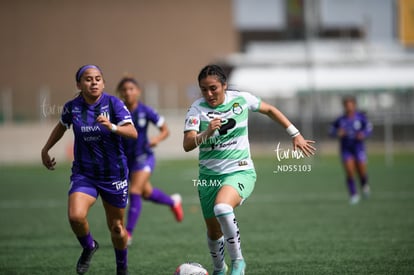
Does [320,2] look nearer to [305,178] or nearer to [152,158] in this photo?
[305,178]

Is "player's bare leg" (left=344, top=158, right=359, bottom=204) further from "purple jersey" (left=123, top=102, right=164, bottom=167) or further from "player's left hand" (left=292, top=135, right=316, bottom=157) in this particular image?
"player's left hand" (left=292, top=135, right=316, bottom=157)

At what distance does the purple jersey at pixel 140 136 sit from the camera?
38.1 feet

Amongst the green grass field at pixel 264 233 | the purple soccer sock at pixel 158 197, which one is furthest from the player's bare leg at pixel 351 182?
the purple soccer sock at pixel 158 197

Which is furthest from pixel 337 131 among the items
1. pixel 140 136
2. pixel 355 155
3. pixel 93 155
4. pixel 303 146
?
pixel 93 155

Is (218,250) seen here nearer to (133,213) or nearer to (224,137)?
(224,137)

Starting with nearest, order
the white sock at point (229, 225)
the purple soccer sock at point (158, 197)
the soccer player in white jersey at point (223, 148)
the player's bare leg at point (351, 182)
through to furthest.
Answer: the white sock at point (229, 225)
the soccer player in white jersey at point (223, 148)
the purple soccer sock at point (158, 197)
the player's bare leg at point (351, 182)

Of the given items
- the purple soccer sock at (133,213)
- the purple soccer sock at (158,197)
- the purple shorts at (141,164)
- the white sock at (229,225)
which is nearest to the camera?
the white sock at (229,225)

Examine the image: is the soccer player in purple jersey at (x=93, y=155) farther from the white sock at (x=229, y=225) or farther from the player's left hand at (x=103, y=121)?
the white sock at (x=229, y=225)

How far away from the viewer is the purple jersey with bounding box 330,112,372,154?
17109mm

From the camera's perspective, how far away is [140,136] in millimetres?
11695

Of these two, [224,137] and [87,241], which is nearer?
[224,137]

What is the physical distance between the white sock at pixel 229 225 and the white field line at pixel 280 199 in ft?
31.3

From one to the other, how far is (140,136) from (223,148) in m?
4.27

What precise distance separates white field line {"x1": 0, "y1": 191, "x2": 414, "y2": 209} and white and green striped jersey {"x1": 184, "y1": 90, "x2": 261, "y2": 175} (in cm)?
933
